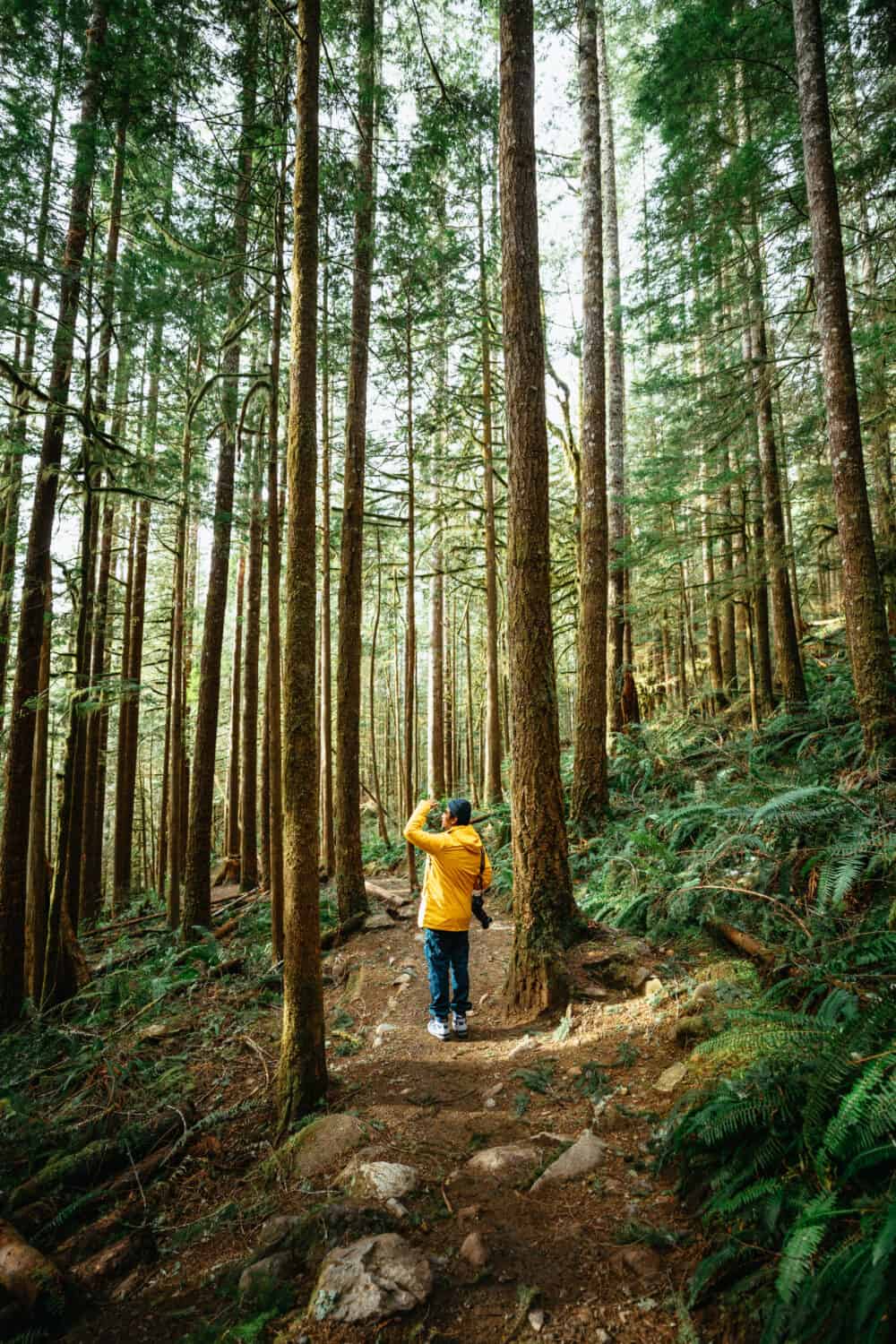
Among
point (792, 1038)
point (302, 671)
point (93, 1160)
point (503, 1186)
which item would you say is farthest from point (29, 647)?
point (792, 1038)

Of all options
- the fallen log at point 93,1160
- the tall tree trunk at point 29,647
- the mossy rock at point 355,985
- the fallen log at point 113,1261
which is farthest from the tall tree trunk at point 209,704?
the fallen log at point 113,1261

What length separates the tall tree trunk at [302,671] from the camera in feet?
14.1

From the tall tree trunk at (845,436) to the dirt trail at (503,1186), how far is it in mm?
3730

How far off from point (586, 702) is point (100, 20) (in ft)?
36.0

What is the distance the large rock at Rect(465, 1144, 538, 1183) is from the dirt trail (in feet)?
0.27

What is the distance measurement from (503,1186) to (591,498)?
8.91 m

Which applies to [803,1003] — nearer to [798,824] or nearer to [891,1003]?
[891,1003]

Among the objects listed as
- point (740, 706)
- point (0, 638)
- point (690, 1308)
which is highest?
point (0, 638)

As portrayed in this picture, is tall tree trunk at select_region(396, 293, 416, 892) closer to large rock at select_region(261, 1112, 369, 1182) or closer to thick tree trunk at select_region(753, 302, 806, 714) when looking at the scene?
large rock at select_region(261, 1112, 369, 1182)

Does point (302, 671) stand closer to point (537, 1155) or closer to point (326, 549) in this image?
point (537, 1155)

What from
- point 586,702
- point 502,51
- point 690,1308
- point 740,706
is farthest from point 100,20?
point 740,706

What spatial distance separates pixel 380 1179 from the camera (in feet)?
11.0

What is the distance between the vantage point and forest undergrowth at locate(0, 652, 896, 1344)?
7.22ft

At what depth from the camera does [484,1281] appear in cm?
264
